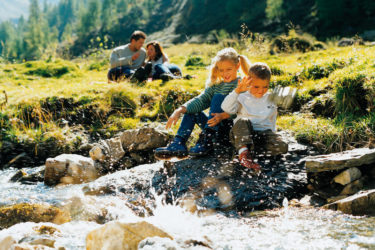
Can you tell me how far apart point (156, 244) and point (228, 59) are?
279 cm

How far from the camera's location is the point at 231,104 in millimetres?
4375

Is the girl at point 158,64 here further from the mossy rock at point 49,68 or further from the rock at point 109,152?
the mossy rock at point 49,68

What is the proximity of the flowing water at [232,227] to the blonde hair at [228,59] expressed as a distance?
193 centimetres

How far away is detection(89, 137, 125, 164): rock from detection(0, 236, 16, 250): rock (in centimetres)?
252

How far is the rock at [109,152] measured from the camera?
5379 mm

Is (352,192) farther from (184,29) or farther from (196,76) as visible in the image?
(184,29)

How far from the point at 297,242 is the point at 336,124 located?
8.79 feet

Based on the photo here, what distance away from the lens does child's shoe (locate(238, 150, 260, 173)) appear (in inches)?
156

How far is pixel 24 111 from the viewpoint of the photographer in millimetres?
6875

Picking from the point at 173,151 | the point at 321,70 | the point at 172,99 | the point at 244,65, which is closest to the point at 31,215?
the point at 173,151

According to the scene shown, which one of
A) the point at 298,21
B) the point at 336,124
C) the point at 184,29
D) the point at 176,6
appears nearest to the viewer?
the point at 336,124

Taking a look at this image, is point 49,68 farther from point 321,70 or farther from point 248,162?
point 248,162

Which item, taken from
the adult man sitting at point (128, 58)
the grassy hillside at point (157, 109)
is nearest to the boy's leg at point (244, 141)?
the grassy hillside at point (157, 109)

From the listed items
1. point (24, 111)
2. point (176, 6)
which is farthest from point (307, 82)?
point (176, 6)
